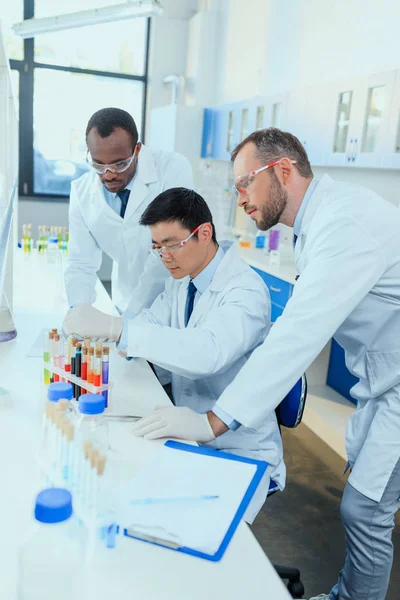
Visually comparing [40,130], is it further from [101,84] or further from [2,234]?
[2,234]

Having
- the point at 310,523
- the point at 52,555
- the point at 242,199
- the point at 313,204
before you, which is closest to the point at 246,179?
the point at 242,199

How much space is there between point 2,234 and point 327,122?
269 centimetres

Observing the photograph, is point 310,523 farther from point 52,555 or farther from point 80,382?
point 52,555

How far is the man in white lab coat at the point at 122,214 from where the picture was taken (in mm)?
1946

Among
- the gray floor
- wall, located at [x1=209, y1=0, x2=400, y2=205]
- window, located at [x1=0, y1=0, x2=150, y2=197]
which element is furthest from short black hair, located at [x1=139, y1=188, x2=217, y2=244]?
window, located at [x1=0, y1=0, x2=150, y2=197]

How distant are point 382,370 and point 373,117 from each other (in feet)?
6.94

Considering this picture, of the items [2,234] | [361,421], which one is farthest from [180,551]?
[2,234]

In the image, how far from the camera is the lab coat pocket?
1387mm

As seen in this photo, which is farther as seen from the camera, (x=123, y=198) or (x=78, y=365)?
(x=123, y=198)

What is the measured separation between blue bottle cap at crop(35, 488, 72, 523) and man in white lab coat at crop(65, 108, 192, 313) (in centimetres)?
134

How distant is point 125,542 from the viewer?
0.87m

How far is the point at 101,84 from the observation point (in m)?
6.32

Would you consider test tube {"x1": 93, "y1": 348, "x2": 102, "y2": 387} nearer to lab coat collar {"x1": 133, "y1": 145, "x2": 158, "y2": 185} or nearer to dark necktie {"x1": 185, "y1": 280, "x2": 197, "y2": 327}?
dark necktie {"x1": 185, "y1": 280, "x2": 197, "y2": 327}

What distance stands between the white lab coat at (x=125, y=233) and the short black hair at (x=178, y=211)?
0.48 meters
